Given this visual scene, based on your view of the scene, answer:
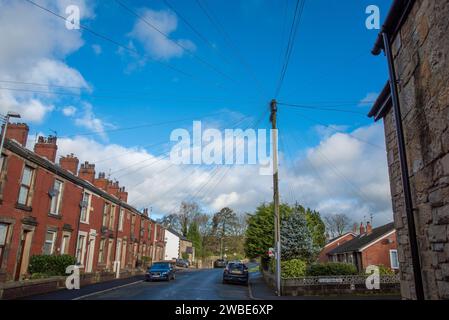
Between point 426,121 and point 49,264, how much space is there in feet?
66.8

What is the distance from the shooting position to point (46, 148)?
72.8ft

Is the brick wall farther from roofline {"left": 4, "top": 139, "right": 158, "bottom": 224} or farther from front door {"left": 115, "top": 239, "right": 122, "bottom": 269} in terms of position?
roofline {"left": 4, "top": 139, "right": 158, "bottom": 224}

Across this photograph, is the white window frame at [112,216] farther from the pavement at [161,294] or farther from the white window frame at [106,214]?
the pavement at [161,294]

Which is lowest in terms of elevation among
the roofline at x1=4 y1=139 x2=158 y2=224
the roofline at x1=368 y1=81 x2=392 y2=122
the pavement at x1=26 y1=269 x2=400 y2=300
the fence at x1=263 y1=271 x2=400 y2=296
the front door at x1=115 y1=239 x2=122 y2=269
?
the pavement at x1=26 y1=269 x2=400 y2=300

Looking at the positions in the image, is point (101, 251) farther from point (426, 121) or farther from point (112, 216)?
point (426, 121)

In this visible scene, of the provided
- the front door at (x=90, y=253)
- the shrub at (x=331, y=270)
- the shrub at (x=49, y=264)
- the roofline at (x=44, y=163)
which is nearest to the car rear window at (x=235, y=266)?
the shrub at (x=331, y=270)

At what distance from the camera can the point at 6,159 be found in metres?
16.8

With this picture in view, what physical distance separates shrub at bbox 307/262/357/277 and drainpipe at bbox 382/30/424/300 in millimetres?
16596

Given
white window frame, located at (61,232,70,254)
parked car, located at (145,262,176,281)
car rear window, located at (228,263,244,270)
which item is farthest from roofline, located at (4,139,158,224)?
car rear window, located at (228,263,244,270)

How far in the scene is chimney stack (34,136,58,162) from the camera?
72.4 ft

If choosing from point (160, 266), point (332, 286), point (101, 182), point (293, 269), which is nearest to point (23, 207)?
point (160, 266)
